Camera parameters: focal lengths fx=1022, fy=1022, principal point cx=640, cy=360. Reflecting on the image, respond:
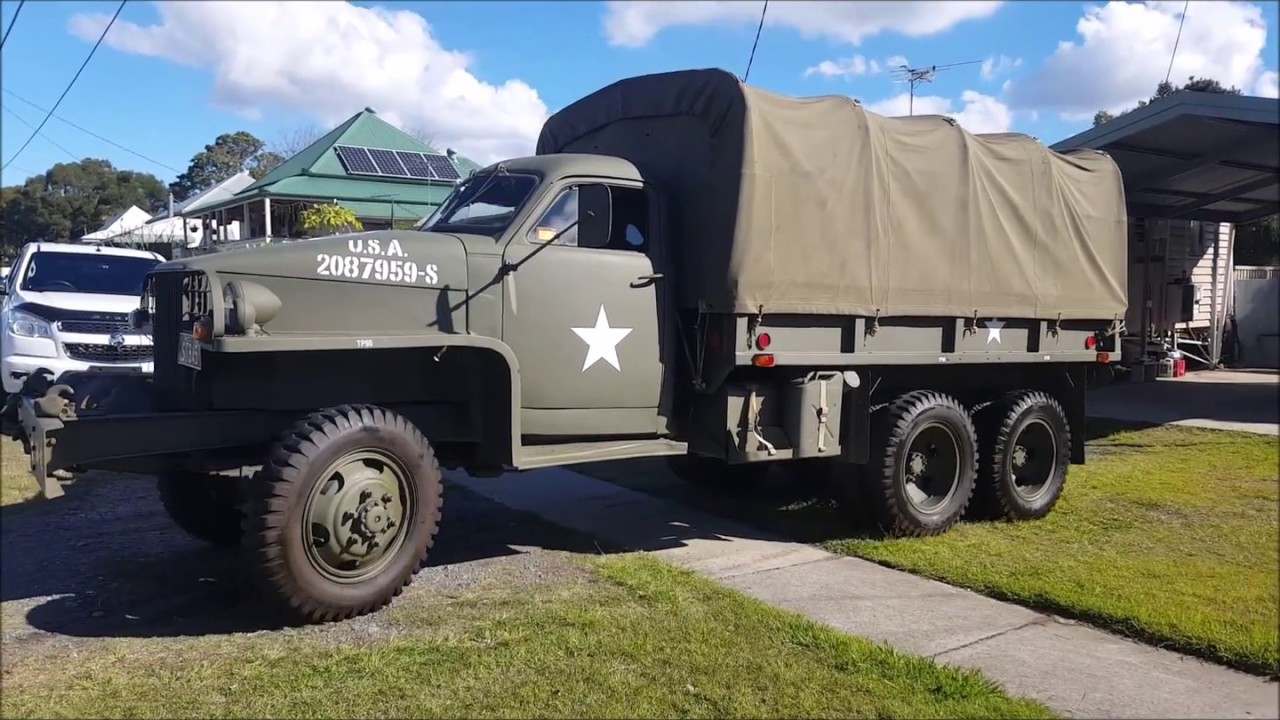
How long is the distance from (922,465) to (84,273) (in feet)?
30.5

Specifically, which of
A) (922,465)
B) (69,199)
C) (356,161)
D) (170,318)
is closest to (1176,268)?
(922,465)

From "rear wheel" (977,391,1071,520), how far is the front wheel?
452cm

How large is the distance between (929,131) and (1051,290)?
1.72m

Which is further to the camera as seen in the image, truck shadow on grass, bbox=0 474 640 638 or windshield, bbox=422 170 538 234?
windshield, bbox=422 170 538 234

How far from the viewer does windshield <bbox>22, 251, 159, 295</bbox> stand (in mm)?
11056

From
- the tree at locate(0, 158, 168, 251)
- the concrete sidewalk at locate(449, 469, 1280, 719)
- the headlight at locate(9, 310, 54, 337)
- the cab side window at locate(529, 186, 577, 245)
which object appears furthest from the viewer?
the tree at locate(0, 158, 168, 251)

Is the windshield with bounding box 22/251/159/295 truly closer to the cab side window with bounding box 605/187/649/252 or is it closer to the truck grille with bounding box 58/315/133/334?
the truck grille with bounding box 58/315/133/334

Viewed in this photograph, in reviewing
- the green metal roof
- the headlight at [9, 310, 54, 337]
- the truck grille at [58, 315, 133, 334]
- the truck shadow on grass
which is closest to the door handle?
the truck shadow on grass

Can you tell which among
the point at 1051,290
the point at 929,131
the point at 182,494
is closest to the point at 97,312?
the point at 182,494

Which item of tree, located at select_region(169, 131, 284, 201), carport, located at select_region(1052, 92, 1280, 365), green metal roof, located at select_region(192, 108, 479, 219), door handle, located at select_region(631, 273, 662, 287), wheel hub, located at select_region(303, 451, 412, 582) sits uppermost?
tree, located at select_region(169, 131, 284, 201)

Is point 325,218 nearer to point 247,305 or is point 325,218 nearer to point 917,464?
point 917,464

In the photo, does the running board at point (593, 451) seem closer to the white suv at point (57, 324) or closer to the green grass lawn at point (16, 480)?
the green grass lawn at point (16, 480)

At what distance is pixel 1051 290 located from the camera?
26.8 ft

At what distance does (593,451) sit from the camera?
632 centimetres
